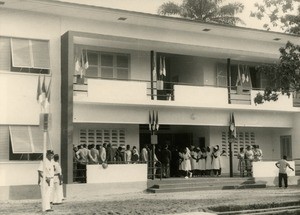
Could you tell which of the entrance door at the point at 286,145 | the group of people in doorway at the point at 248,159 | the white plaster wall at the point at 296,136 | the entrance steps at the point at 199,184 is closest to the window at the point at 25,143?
the entrance steps at the point at 199,184

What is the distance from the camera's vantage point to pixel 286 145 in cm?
2612

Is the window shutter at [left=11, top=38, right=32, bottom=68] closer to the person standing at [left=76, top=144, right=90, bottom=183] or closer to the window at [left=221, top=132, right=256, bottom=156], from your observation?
the person standing at [left=76, top=144, right=90, bottom=183]

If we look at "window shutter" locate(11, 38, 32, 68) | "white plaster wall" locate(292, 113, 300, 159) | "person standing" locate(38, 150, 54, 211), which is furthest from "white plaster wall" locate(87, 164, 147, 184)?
"white plaster wall" locate(292, 113, 300, 159)

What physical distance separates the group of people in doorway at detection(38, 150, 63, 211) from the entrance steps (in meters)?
4.94

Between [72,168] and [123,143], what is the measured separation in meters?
4.18

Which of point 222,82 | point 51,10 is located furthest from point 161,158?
point 51,10

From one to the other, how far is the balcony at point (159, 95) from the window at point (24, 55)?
185 centimetres

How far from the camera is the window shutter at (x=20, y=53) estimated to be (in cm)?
1856

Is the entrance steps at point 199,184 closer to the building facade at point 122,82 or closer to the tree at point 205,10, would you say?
the building facade at point 122,82

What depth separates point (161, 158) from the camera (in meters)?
21.3

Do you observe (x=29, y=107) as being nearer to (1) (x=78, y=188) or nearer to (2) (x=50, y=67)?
(2) (x=50, y=67)

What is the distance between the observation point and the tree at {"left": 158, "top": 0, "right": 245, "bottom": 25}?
3622 centimetres

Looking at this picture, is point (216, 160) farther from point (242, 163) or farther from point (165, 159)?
Answer: point (165, 159)

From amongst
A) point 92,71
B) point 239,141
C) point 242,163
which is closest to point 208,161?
point 242,163
